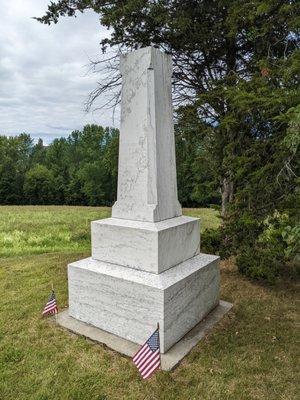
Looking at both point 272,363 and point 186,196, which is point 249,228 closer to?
point 272,363

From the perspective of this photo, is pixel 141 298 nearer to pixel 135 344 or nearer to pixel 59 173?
pixel 135 344

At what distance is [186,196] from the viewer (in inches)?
1341

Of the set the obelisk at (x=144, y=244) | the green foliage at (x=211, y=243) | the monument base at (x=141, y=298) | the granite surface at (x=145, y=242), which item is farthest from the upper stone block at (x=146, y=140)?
the green foliage at (x=211, y=243)

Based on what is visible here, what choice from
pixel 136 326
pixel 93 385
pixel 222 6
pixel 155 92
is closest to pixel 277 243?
pixel 136 326

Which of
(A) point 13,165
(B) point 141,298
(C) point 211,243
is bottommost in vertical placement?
(B) point 141,298

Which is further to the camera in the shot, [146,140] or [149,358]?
[146,140]

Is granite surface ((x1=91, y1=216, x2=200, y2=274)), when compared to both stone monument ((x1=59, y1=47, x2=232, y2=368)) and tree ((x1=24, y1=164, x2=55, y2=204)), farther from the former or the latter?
tree ((x1=24, y1=164, x2=55, y2=204))

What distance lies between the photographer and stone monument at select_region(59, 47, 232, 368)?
162 inches

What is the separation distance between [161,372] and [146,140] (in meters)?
2.71

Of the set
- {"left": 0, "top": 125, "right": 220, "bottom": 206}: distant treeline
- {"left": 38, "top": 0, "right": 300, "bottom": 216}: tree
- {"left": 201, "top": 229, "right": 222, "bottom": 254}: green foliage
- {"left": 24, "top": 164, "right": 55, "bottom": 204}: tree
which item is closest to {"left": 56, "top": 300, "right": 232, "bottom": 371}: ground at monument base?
{"left": 201, "top": 229, "right": 222, "bottom": 254}: green foliage

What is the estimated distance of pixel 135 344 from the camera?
4.13 m

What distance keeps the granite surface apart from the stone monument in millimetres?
12

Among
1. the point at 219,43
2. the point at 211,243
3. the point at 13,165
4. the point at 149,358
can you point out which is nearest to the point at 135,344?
the point at 149,358

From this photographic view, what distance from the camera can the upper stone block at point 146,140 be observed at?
443 cm
